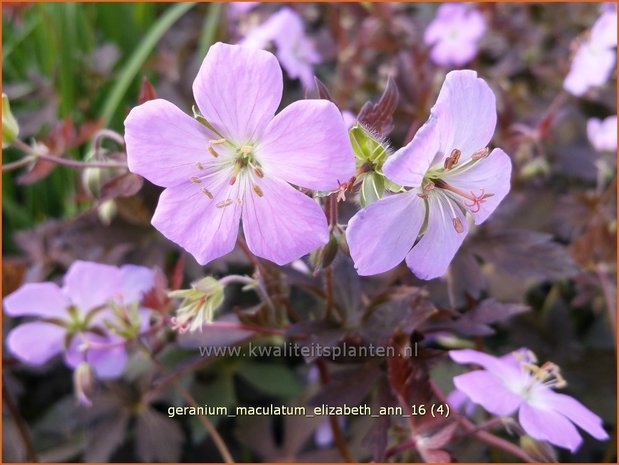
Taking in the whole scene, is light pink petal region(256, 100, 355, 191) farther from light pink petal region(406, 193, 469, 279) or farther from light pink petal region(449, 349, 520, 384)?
light pink petal region(449, 349, 520, 384)

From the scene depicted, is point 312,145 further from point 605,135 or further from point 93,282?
point 605,135

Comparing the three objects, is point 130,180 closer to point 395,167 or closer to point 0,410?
point 395,167

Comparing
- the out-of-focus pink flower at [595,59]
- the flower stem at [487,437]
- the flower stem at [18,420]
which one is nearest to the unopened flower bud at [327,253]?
the flower stem at [487,437]

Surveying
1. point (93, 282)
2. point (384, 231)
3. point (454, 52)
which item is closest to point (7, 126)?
point (93, 282)

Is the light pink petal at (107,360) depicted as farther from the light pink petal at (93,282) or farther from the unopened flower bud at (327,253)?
the unopened flower bud at (327,253)

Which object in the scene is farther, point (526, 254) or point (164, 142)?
point (526, 254)

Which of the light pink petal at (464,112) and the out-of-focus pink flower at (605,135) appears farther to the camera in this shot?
the out-of-focus pink flower at (605,135)

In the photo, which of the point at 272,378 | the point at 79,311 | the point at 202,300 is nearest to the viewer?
the point at 202,300

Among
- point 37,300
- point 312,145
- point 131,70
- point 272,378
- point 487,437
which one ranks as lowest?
point 272,378

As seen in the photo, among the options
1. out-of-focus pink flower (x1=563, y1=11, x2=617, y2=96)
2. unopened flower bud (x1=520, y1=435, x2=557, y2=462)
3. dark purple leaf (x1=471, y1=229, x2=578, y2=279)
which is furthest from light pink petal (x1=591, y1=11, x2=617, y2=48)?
unopened flower bud (x1=520, y1=435, x2=557, y2=462)
